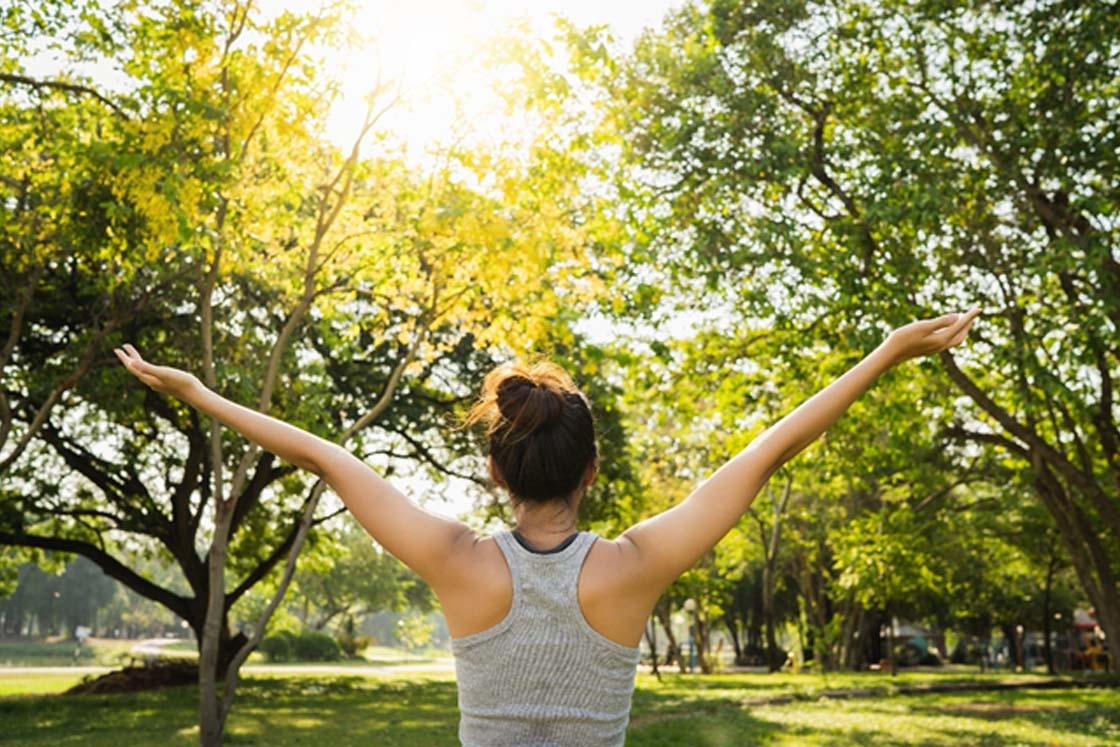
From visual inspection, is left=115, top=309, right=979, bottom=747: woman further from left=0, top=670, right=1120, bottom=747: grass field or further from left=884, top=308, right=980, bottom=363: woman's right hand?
left=0, top=670, right=1120, bottom=747: grass field

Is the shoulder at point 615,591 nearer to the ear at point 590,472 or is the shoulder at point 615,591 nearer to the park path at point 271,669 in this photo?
the ear at point 590,472

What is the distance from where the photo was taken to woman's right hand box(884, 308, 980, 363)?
2.45 meters

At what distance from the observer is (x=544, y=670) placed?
2.12 metres

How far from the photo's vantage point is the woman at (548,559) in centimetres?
212

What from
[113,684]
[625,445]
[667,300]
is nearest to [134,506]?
[113,684]

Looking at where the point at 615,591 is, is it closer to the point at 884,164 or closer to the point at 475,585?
the point at 475,585

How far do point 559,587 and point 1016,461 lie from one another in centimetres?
2125

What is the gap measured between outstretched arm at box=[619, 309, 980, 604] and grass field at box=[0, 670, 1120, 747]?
1314cm

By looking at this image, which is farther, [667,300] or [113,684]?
[113,684]

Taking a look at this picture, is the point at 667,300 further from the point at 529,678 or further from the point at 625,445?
the point at 529,678

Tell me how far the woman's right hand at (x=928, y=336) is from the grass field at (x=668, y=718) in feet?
42.7

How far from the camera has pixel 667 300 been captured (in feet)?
59.4

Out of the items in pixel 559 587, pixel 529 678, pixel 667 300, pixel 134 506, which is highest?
pixel 667 300

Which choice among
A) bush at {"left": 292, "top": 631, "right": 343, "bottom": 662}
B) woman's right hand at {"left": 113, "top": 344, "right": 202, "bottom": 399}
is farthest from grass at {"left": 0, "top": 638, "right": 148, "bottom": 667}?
woman's right hand at {"left": 113, "top": 344, "right": 202, "bottom": 399}
